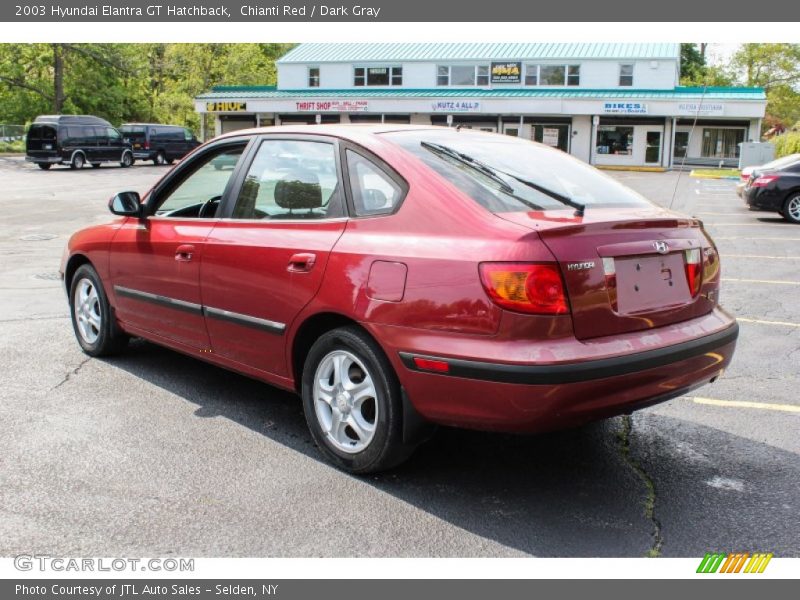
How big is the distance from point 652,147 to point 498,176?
47.3m

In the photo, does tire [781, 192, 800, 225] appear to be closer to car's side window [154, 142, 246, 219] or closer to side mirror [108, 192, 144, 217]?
car's side window [154, 142, 246, 219]

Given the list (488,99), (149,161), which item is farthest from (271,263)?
(488,99)

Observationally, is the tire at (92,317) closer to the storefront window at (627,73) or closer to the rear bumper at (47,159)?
the rear bumper at (47,159)

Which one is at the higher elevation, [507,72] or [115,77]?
[507,72]

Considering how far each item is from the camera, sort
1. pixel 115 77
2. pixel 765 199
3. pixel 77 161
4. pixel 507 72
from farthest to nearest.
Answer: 1. pixel 115 77
2. pixel 507 72
3. pixel 77 161
4. pixel 765 199

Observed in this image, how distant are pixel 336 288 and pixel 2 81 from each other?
190 feet

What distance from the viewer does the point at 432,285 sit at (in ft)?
11.4

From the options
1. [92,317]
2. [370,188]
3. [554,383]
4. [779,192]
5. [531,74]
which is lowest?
[92,317]

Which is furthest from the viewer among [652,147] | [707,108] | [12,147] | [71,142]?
[652,147]

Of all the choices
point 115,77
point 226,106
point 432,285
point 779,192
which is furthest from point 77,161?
point 432,285

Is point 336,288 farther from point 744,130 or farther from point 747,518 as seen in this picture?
point 744,130

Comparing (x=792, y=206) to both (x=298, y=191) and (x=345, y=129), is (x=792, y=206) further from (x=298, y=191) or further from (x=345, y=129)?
(x=298, y=191)

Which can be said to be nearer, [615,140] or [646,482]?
[646,482]

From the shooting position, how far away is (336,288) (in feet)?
12.6
